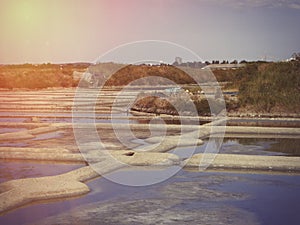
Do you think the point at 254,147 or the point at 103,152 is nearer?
the point at 103,152

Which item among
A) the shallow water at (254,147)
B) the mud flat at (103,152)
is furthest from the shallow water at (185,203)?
the shallow water at (254,147)

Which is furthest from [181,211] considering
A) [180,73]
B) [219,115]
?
[180,73]

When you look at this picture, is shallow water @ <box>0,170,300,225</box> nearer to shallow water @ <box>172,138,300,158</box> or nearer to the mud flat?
the mud flat

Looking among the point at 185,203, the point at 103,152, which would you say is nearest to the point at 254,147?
the point at 103,152

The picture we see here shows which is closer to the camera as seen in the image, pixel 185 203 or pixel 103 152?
pixel 185 203

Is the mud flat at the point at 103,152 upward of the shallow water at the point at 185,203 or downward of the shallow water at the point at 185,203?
upward

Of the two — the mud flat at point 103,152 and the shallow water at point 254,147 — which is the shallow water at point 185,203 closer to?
the mud flat at point 103,152

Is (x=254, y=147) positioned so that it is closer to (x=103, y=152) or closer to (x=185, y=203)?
(x=103, y=152)

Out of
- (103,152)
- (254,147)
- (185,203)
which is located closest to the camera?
(185,203)

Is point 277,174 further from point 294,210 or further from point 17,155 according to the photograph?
point 17,155

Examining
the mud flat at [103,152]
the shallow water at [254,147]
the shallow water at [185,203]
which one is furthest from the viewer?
the shallow water at [254,147]

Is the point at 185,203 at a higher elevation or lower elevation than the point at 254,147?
lower

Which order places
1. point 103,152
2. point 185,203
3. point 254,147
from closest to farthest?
1. point 185,203
2. point 103,152
3. point 254,147

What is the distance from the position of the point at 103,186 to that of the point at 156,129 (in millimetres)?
12088
